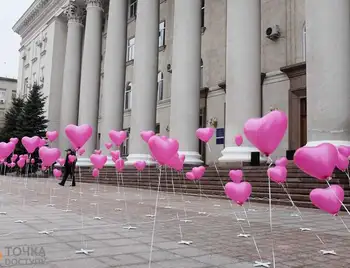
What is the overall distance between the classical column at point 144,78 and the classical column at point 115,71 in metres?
3.44

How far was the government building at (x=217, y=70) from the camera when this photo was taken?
1234 cm

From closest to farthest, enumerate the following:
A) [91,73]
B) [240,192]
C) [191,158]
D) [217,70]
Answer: [240,192], [191,158], [217,70], [91,73]

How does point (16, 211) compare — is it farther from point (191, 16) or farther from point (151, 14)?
point (151, 14)

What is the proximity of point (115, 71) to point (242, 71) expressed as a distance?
1121 centimetres

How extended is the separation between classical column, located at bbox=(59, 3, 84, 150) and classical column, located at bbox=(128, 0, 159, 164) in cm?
1198

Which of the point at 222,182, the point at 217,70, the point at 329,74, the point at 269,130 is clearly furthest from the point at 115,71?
the point at 269,130

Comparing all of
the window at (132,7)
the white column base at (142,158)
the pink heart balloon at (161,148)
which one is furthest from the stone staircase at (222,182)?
the window at (132,7)

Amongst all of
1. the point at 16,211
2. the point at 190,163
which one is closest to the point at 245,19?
the point at 190,163

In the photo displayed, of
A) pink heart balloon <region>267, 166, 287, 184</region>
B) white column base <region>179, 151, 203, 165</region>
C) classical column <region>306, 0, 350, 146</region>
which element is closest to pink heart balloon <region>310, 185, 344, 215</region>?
pink heart balloon <region>267, 166, 287, 184</region>

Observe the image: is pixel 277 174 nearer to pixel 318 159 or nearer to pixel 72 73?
pixel 318 159

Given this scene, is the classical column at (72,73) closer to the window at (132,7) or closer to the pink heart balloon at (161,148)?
the window at (132,7)

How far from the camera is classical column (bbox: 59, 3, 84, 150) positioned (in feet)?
106

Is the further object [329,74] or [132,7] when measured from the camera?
[132,7]

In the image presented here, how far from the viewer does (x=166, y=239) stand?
19.3ft
